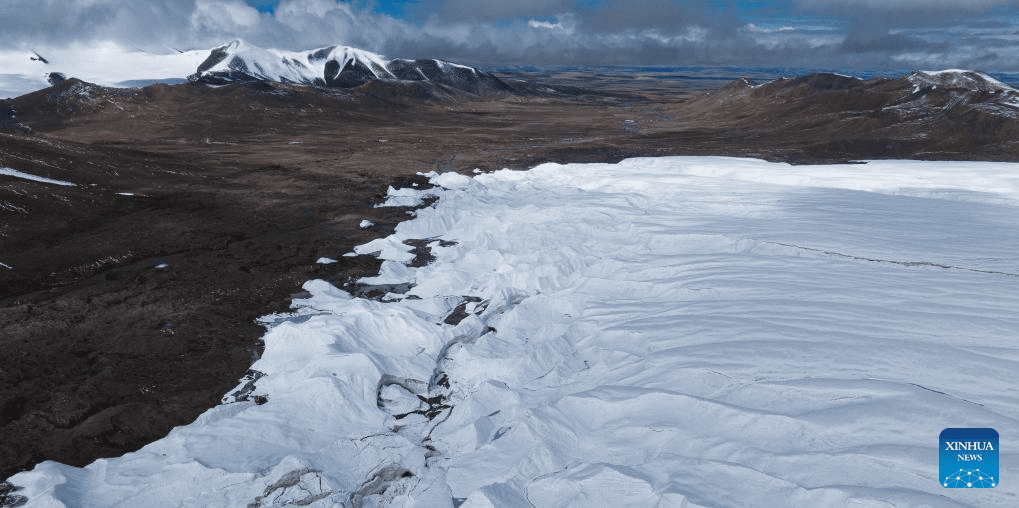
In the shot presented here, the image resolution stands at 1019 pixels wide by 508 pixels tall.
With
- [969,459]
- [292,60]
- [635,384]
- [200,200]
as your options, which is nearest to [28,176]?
[200,200]

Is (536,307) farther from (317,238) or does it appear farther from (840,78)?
(840,78)

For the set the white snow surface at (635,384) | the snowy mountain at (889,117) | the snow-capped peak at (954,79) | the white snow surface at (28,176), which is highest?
the snow-capped peak at (954,79)

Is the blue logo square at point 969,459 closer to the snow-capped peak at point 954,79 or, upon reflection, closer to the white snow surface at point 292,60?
the snow-capped peak at point 954,79

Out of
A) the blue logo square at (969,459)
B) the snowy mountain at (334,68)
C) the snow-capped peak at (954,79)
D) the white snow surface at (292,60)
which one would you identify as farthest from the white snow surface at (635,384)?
the white snow surface at (292,60)

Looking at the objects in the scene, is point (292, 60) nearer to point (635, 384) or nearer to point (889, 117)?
point (889, 117)

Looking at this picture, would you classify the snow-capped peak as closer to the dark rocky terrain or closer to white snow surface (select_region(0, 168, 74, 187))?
the dark rocky terrain

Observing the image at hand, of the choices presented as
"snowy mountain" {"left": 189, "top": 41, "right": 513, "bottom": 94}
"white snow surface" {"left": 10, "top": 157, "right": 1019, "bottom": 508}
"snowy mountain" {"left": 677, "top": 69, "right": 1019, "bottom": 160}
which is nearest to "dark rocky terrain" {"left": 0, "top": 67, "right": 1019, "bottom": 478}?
"snowy mountain" {"left": 677, "top": 69, "right": 1019, "bottom": 160}
